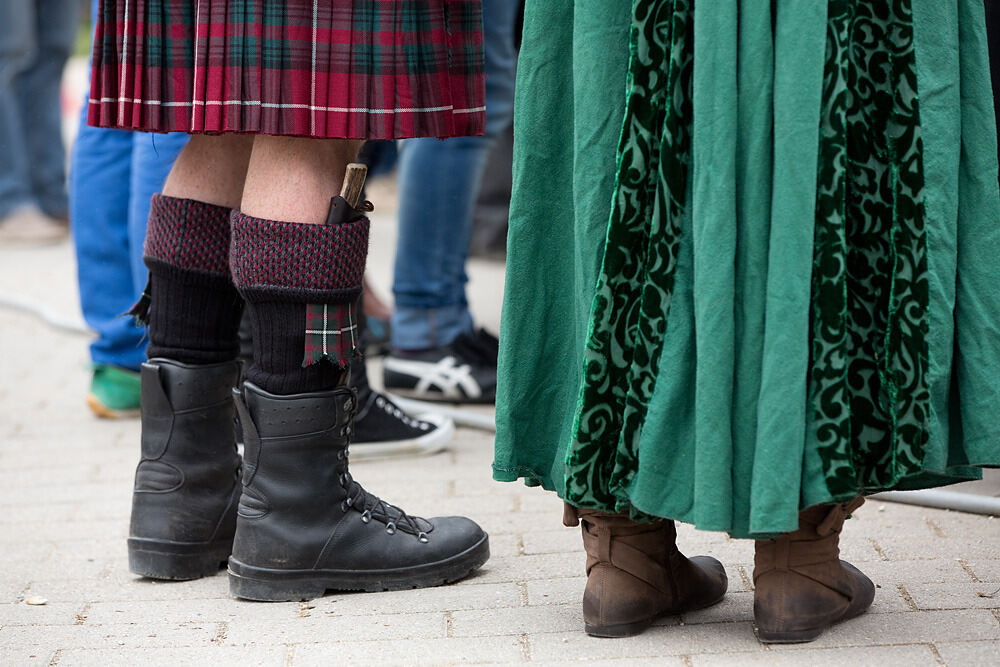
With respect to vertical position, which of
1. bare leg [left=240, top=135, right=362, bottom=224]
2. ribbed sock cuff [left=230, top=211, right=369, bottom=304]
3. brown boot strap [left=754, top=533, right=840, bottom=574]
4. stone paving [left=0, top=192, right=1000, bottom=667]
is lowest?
stone paving [left=0, top=192, right=1000, bottom=667]

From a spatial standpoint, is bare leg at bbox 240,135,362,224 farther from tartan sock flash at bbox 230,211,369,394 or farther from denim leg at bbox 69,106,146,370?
denim leg at bbox 69,106,146,370

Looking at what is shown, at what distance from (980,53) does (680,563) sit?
74 centimetres

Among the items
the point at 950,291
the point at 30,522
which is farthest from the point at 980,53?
the point at 30,522

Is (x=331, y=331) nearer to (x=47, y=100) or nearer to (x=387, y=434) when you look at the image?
(x=387, y=434)

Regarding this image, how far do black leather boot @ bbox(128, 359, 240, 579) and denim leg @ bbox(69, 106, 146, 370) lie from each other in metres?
1.12

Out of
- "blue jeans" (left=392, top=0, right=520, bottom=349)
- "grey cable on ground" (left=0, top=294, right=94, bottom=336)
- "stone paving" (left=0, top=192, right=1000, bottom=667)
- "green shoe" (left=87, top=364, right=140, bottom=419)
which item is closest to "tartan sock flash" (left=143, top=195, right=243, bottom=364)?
"stone paving" (left=0, top=192, right=1000, bottom=667)

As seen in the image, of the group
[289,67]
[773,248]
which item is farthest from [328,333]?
[773,248]

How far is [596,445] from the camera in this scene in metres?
1.51

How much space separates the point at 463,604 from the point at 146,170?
4.46ft

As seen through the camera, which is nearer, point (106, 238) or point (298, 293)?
point (298, 293)

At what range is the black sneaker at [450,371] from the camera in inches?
123

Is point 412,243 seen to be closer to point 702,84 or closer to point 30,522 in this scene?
point 30,522

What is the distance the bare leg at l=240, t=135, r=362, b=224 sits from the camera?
1.74 m

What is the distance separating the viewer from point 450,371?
314cm
